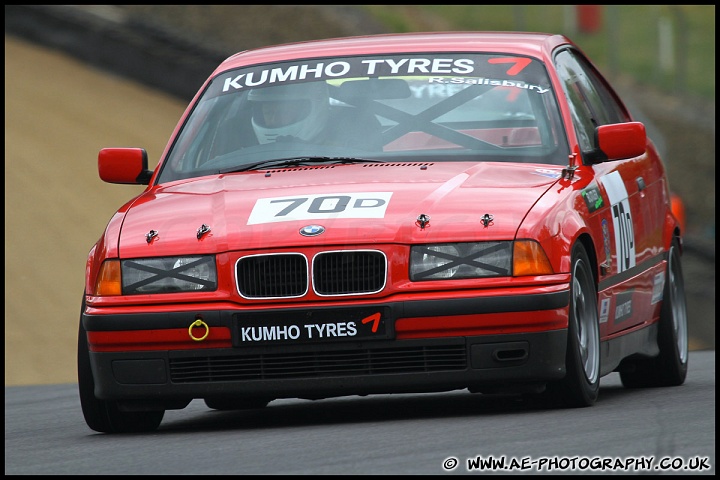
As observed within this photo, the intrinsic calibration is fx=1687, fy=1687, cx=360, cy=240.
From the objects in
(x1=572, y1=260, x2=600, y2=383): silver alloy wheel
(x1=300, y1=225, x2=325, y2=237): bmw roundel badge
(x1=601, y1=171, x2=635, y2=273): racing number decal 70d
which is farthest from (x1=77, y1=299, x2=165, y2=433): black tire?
(x1=601, y1=171, x2=635, y2=273): racing number decal 70d

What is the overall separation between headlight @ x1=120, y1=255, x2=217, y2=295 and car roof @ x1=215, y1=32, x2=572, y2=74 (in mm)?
1841

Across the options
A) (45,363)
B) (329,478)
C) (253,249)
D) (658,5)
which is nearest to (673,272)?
(253,249)

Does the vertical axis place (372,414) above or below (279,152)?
below

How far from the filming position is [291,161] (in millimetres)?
7527

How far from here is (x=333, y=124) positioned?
7.70 m

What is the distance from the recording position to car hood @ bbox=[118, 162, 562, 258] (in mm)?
6477

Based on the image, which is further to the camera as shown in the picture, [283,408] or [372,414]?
[283,408]

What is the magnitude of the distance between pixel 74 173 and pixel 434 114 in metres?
11.8

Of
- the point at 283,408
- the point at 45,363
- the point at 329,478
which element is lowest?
the point at 45,363

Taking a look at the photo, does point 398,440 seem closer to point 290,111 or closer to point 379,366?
point 379,366

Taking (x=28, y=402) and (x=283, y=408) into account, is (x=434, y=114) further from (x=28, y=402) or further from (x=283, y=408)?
(x=28, y=402)

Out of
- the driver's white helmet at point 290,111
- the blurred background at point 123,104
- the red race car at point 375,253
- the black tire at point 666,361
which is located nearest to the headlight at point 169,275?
the red race car at point 375,253

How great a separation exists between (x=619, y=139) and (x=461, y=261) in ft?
4.62

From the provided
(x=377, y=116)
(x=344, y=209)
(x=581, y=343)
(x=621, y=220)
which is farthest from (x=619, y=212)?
(x=344, y=209)
